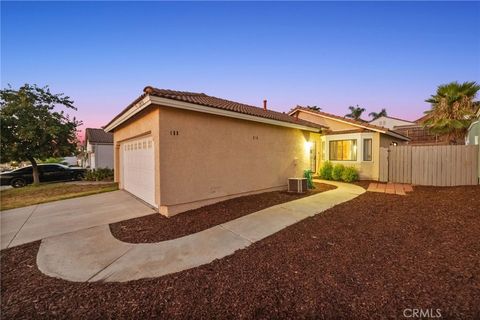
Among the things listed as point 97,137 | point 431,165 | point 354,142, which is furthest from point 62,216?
point 97,137

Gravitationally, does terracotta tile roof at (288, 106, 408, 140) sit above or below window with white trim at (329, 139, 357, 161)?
above

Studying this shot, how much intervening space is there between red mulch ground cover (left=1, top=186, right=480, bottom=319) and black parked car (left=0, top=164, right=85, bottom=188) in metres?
14.1

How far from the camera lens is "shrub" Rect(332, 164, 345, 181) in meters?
11.9

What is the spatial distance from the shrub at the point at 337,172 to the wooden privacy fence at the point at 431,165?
1.95 metres

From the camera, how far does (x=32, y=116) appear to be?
43.4 feet

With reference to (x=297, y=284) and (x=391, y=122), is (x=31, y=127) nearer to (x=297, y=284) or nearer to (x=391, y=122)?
(x=297, y=284)

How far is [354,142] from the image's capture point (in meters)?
12.1

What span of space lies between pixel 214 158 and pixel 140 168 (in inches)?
123

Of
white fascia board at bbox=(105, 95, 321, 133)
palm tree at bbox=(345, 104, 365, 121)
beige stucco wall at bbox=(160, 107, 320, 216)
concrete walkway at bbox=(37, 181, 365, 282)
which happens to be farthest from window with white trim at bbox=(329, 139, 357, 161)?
palm tree at bbox=(345, 104, 365, 121)

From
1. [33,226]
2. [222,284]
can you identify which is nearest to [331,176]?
[222,284]

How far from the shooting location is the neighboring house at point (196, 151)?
584cm

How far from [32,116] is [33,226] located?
12.0m

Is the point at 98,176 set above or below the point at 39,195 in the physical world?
above

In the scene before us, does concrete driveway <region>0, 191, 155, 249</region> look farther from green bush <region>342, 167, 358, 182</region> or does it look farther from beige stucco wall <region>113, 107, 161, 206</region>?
green bush <region>342, 167, 358, 182</region>
